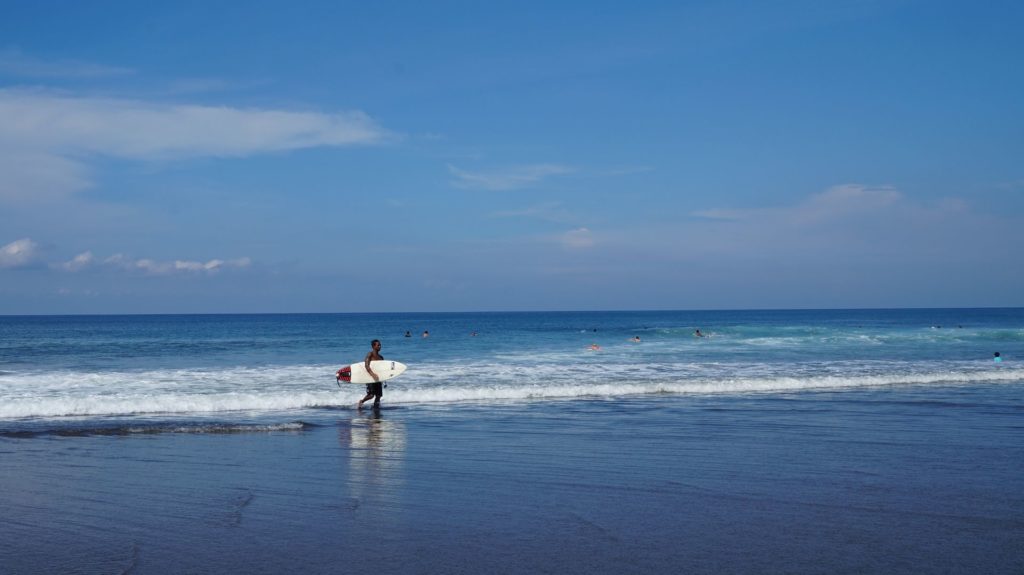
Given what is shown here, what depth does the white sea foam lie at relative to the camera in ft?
65.1

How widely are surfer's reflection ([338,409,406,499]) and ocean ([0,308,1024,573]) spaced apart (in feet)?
0.21

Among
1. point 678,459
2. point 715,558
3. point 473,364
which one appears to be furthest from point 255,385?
point 715,558

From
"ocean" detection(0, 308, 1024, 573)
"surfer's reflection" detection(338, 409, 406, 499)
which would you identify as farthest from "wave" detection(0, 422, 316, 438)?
"surfer's reflection" detection(338, 409, 406, 499)

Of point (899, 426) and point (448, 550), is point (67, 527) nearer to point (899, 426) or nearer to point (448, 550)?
point (448, 550)

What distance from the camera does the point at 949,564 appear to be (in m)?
6.93

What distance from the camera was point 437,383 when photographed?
26016 millimetres

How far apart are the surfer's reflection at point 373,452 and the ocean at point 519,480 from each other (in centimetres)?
6

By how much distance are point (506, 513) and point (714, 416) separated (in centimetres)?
981

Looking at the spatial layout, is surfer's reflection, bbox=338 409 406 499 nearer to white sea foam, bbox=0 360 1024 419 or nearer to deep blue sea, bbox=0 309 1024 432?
deep blue sea, bbox=0 309 1024 432

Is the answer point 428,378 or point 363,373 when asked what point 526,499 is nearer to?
point 363,373

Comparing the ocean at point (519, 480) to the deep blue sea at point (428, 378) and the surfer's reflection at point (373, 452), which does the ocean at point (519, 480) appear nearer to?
the surfer's reflection at point (373, 452)

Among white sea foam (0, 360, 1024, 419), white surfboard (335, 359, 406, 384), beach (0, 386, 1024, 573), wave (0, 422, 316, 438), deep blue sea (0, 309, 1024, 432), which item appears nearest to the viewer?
beach (0, 386, 1024, 573)

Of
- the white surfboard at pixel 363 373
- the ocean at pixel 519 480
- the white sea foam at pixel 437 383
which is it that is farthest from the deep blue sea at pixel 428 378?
the white surfboard at pixel 363 373

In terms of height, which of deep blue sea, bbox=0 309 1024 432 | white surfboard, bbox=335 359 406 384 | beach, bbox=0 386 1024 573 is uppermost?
white surfboard, bbox=335 359 406 384
